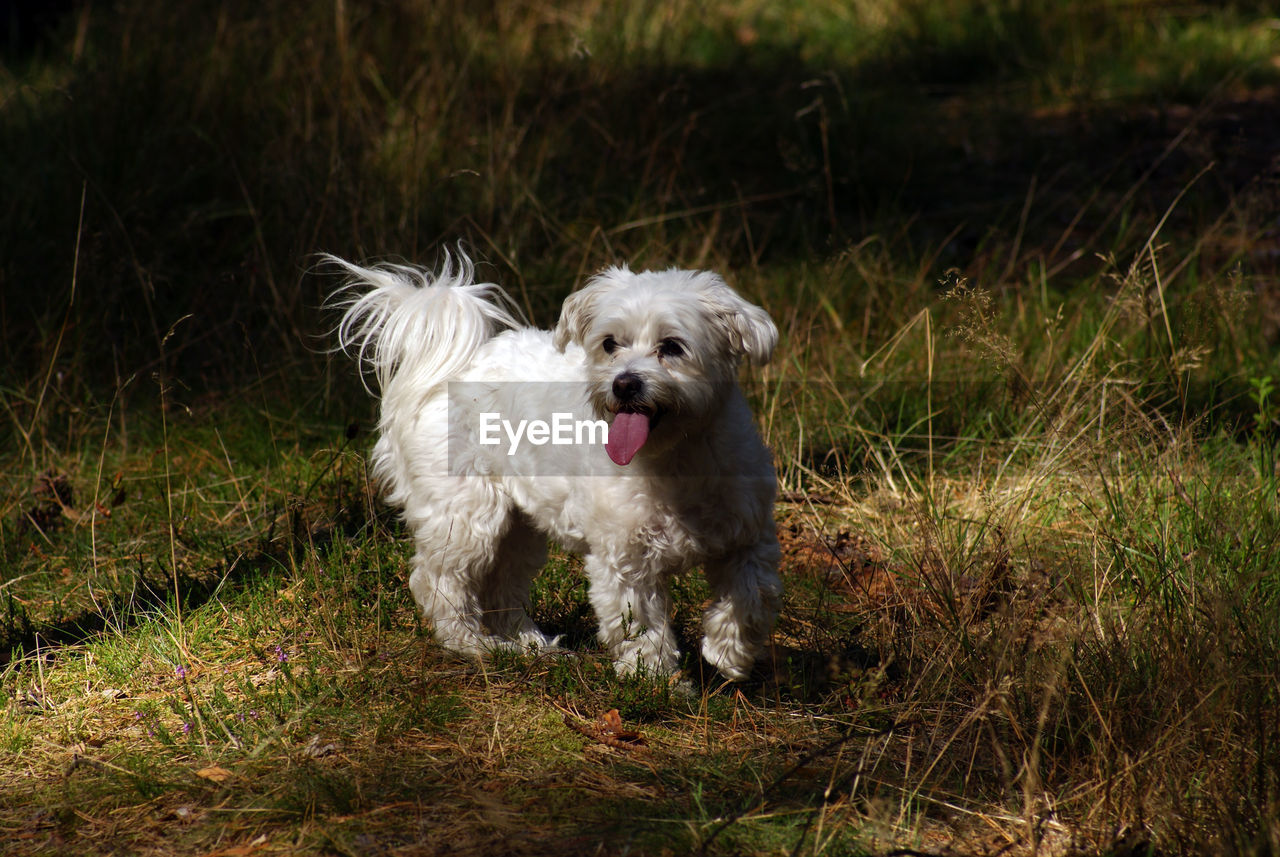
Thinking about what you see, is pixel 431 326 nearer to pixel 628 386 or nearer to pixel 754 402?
pixel 628 386

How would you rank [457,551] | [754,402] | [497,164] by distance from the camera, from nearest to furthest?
[457,551] < [754,402] < [497,164]

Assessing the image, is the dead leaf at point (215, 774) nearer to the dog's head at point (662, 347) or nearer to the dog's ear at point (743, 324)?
the dog's head at point (662, 347)

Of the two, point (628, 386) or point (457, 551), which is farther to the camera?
point (457, 551)

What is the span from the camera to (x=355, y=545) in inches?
181

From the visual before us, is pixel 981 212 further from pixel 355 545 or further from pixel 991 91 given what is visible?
pixel 355 545

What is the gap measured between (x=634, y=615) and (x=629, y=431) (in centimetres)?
64

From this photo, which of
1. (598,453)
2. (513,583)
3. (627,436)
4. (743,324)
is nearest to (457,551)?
(513,583)

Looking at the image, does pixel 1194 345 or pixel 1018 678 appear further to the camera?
pixel 1194 345

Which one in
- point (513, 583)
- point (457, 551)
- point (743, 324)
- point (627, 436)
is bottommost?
point (513, 583)

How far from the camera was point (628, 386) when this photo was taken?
326 centimetres

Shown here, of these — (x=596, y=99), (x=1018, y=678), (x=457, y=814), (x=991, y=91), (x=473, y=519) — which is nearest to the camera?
(x=457, y=814)

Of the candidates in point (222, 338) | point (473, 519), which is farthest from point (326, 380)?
point (473, 519)

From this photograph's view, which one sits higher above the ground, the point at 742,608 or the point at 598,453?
the point at 598,453

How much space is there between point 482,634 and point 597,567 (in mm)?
762
